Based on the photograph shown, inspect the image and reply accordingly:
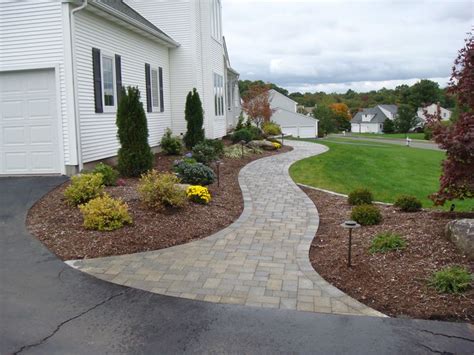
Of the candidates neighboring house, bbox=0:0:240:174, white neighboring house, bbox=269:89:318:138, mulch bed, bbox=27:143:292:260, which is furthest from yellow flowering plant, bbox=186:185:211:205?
white neighboring house, bbox=269:89:318:138

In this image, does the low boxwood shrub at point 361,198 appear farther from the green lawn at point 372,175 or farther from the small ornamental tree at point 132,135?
the small ornamental tree at point 132,135

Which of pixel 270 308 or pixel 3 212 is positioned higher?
pixel 3 212

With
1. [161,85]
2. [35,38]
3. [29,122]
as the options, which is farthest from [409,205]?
[161,85]

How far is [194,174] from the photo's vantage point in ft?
34.2

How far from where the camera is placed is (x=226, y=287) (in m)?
4.93

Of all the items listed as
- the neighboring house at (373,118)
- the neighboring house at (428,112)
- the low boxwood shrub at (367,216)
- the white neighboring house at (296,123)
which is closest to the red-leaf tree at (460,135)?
the neighboring house at (428,112)

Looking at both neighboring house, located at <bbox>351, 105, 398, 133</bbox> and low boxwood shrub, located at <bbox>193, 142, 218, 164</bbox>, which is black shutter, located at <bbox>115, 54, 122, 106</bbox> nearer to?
low boxwood shrub, located at <bbox>193, 142, 218, 164</bbox>

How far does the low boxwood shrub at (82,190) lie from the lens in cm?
762

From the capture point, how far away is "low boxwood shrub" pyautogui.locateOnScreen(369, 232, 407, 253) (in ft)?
18.9

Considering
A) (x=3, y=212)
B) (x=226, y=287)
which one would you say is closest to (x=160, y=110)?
(x=3, y=212)

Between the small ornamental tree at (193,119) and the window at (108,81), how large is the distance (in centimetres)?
420

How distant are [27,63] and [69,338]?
8.24 metres

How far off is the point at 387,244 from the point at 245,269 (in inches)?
77.6

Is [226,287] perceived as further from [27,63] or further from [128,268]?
[27,63]
